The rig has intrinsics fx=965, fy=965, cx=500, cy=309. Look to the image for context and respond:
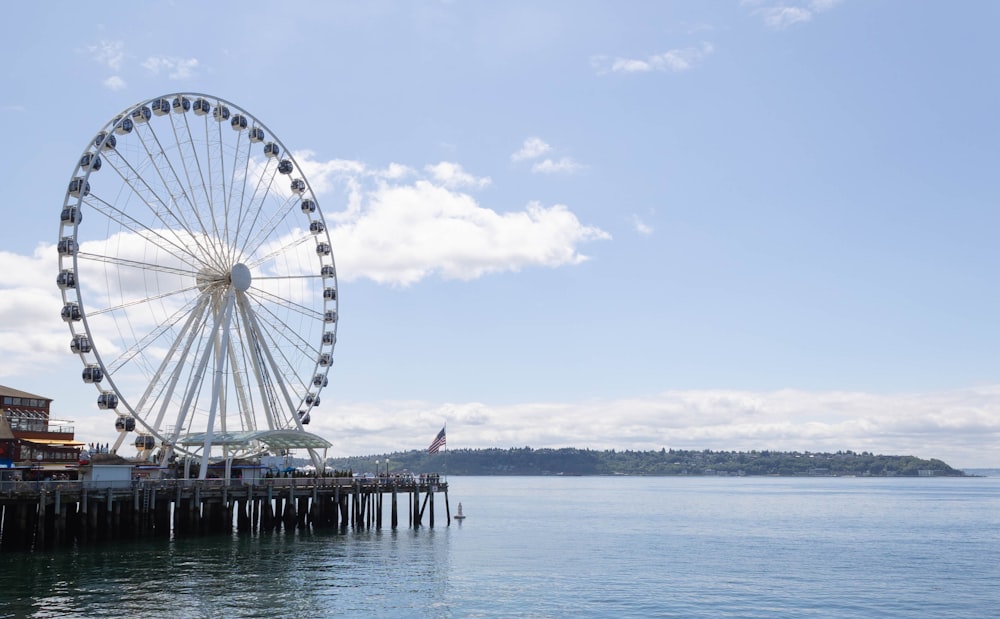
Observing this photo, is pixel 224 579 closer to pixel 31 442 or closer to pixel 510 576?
pixel 510 576

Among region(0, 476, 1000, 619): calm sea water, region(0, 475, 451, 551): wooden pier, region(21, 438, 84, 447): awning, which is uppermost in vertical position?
region(21, 438, 84, 447): awning

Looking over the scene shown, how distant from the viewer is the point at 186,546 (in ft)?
173

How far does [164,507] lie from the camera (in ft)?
182

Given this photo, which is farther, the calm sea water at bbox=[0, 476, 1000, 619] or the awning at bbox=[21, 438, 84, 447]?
the awning at bbox=[21, 438, 84, 447]

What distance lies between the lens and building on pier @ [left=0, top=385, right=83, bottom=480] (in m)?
54.0

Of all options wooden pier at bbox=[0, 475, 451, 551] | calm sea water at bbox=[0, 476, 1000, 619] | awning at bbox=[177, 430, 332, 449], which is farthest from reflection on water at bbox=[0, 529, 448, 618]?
awning at bbox=[177, 430, 332, 449]

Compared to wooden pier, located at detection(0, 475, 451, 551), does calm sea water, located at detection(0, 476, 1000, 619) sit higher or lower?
lower

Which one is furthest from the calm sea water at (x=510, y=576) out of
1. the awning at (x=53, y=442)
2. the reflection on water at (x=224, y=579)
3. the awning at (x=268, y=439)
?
the awning at (x=53, y=442)

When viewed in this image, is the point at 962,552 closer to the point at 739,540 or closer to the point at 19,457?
the point at 739,540

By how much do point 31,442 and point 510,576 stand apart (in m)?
30.6

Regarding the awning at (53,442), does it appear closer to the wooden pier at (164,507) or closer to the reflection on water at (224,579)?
the wooden pier at (164,507)

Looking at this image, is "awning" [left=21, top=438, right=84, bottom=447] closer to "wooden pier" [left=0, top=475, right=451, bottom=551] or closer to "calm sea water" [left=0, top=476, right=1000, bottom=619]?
"wooden pier" [left=0, top=475, right=451, bottom=551]

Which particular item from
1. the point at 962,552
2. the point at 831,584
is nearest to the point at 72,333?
the point at 831,584

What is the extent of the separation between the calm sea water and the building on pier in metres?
7.20
